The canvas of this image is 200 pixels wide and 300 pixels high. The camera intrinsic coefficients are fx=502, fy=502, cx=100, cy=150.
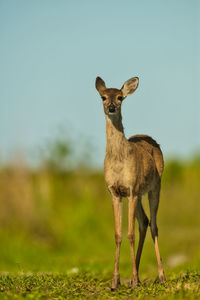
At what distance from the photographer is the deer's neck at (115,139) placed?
714 cm

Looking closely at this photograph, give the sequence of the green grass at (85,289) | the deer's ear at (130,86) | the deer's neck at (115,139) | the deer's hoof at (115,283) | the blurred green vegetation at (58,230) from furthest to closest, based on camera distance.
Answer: the blurred green vegetation at (58,230)
the deer's ear at (130,86)
the deer's neck at (115,139)
the deer's hoof at (115,283)
the green grass at (85,289)

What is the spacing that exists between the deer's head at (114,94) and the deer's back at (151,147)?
92 centimetres

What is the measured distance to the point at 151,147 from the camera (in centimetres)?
830

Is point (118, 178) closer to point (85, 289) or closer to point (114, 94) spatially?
point (114, 94)

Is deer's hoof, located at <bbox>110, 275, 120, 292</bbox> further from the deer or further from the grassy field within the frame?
the grassy field

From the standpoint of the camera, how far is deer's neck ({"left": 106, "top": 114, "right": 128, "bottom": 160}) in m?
7.14

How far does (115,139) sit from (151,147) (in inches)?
50.3

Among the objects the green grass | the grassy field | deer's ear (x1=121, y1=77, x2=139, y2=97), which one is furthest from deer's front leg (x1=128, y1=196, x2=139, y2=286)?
deer's ear (x1=121, y1=77, x2=139, y2=97)

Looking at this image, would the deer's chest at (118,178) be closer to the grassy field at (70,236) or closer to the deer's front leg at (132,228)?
the deer's front leg at (132,228)

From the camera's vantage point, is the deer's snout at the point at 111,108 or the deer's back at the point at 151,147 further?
the deer's back at the point at 151,147

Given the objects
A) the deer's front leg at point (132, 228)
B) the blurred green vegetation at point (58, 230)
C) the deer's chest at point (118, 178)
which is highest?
the deer's chest at point (118, 178)

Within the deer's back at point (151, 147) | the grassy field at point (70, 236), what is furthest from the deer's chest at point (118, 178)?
the grassy field at point (70, 236)

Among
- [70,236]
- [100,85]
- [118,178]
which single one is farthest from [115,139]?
[70,236]

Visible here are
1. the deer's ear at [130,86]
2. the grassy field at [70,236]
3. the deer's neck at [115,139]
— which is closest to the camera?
the deer's neck at [115,139]
